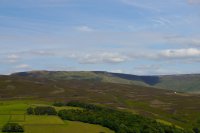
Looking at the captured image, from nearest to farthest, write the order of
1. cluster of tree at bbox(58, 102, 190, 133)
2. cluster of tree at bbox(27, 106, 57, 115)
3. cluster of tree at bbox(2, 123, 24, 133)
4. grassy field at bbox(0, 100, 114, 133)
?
cluster of tree at bbox(2, 123, 24, 133) → grassy field at bbox(0, 100, 114, 133) → cluster of tree at bbox(58, 102, 190, 133) → cluster of tree at bbox(27, 106, 57, 115)

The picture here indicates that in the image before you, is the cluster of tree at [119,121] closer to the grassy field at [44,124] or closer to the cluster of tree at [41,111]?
the cluster of tree at [41,111]

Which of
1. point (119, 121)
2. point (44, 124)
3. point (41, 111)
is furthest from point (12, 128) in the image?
point (119, 121)

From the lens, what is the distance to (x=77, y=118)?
152 meters

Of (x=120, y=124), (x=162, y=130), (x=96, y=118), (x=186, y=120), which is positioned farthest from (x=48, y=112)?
(x=186, y=120)

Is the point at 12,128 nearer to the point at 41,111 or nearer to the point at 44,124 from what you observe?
the point at 44,124

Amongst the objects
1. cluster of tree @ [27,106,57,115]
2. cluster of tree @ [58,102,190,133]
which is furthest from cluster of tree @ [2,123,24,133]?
cluster of tree @ [27,106,57,115]

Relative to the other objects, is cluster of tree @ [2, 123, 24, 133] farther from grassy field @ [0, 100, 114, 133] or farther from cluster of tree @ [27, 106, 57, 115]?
cluster of tree @ [27, 106, 57, 115]

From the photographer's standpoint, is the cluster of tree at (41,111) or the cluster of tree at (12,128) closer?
the cluster of tree at (12,128)

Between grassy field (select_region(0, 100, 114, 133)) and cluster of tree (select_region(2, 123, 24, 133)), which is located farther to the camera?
grassy field (select_region(0, 100, 114, 133))

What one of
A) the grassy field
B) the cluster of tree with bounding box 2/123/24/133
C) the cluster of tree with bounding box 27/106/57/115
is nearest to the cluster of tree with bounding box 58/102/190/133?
the cluster of tree with bounding box 27/106/57/115

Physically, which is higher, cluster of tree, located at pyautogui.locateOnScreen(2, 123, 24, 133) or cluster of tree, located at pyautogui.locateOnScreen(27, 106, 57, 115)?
cluster of tree, located at pyautogui.locateOnScreen(27, 106, 57, 115)

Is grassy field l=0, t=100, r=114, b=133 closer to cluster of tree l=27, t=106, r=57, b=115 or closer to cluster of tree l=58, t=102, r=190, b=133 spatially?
cluster of tree l=27, t=106, r=57, b=115

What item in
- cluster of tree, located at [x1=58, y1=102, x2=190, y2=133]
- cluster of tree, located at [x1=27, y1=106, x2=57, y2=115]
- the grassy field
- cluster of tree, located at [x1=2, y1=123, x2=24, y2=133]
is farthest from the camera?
cluster of tree, located at [x1=27, y1=106, x2=57, y2=115]

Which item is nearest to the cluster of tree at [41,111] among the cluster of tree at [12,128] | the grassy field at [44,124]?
the grassy field at [44,124]
